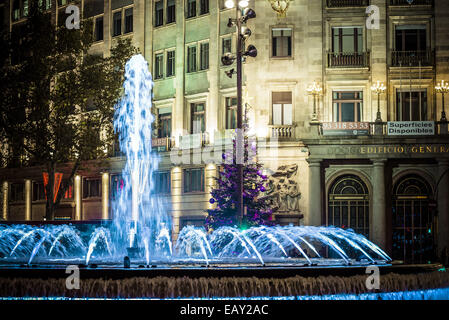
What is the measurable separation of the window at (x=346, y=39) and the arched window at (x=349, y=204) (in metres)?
6.77

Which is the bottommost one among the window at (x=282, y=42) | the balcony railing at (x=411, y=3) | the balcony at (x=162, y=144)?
the balcony at (x=162, y=144)

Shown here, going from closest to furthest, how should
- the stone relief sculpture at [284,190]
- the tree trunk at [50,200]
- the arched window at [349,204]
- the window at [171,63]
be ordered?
1. the stone relief sculpture at [284,190]
2. the arched window at [349,204]
3. the tree trunk at [50,200]
4. the window at [171,63]

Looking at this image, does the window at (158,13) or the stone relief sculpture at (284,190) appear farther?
the window at (158,13)

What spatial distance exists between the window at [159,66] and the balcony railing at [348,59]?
11891 millimetres

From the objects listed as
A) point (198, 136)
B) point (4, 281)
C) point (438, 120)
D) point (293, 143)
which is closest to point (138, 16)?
point (198, 136)

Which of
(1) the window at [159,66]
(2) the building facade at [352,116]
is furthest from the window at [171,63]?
(2) the building facade at [352,116]

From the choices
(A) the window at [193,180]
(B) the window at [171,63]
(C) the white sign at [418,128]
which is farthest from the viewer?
(B) the window at [171,63]

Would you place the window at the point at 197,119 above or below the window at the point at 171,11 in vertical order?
below

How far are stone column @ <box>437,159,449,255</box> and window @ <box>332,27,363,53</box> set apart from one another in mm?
7656

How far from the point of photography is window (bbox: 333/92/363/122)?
39656 millimetres

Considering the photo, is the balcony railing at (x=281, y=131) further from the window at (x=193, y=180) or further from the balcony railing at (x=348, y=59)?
the window at (x=193, y=180)

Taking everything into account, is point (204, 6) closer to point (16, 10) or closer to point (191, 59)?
point (191, 59)

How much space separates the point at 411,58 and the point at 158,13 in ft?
54.9

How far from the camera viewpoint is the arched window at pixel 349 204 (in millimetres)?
38750
